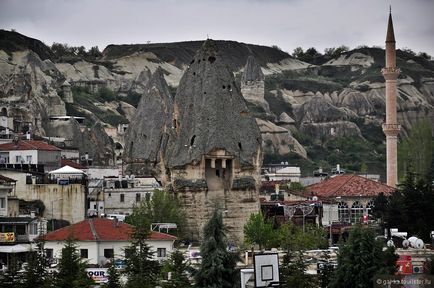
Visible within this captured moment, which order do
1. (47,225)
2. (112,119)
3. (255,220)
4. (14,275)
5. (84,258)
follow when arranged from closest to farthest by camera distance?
1. (14,275)
2. (84,258)
3. (47,225)
4. (255,220)
5. (112,119)

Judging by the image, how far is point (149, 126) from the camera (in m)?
126

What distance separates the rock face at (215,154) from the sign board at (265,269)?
39715 millimetres

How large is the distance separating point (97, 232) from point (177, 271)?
14.1 metres

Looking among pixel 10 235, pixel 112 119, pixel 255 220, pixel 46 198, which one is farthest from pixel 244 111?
pixel 112 119

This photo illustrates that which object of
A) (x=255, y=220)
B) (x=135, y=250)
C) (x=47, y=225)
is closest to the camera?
(x=135, y=250)

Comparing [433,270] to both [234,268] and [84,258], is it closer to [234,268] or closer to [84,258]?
[234,268]

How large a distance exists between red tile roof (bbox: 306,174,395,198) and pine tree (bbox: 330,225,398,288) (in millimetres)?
48448

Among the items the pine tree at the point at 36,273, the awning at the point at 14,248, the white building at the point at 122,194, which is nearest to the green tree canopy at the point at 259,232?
the white building at the point at 122,194

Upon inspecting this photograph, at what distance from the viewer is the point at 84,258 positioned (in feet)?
230

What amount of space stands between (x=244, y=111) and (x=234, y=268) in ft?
148

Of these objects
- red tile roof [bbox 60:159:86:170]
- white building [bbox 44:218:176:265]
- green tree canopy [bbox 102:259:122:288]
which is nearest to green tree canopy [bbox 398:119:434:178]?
red tile roof [bbox 60:159:86:170]

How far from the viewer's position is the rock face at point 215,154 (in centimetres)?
10000

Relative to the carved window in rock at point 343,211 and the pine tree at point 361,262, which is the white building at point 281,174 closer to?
the carved window in rock at point 343,211

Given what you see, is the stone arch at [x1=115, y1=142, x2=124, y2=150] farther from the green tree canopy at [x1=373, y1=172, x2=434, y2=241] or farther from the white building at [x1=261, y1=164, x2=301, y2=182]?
the green tree canopy at [x1=373, y1=172, x2=434, y2=241]
